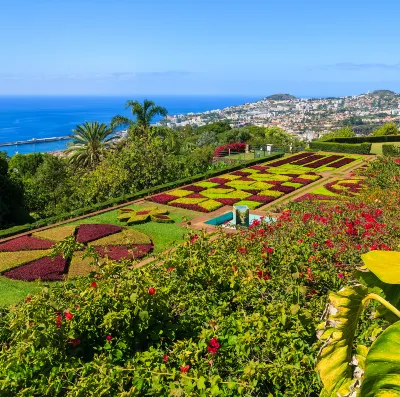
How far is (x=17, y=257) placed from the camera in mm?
12578

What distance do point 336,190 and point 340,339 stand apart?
20.3m

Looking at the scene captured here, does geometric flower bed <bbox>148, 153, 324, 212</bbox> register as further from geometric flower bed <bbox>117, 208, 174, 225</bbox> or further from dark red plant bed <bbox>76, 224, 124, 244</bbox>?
dark red plant bed <bbox>76, 224, 124, 244</bbox>

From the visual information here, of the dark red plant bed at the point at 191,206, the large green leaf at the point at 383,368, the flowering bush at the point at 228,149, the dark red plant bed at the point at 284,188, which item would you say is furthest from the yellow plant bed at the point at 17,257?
the flowering bush at the point at 228,149

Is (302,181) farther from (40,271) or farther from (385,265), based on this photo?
(385,265)

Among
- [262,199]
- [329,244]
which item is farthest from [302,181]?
[329,244]

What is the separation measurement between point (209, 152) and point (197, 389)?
26.5m

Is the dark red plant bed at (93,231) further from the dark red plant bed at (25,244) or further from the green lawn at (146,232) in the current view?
the dark red plant bed at (25,244)

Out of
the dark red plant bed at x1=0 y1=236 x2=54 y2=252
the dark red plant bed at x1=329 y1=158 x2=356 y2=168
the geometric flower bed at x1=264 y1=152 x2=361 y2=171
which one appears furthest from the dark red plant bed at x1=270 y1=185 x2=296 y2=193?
the dark red plant bed at x1=0 y1=236 x2=54 y2=252

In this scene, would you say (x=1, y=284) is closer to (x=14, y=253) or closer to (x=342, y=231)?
(x=14, y=253)

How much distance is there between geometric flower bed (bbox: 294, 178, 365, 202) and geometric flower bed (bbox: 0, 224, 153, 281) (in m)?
9.12

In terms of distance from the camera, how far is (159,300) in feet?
14.1

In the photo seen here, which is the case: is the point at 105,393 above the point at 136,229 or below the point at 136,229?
above

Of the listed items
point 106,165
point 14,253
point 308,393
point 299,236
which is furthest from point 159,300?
point 106,165

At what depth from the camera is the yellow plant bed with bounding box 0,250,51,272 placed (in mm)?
11875
